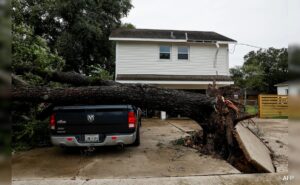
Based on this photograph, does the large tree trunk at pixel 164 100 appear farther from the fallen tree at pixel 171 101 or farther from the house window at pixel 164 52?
the house window at pixel 164 52

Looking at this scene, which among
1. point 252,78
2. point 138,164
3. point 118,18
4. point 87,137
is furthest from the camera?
point 252,78

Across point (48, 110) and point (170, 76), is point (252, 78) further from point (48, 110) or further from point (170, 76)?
point (48, 110)

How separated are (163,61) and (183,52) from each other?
1456 mm

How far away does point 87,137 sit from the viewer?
5.53 meters

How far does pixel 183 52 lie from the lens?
15016mm

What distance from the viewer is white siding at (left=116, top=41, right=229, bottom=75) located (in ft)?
47.7

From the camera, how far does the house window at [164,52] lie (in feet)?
48.8

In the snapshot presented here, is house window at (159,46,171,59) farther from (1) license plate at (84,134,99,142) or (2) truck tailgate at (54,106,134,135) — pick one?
(1) license plate at (84,134,99,142)

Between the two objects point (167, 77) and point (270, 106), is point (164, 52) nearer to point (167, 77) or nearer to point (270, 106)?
point (167, 77)

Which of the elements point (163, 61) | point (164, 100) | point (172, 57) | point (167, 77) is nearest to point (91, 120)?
point (164, 100)

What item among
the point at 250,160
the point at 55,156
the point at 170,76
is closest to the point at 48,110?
the point at 55,156

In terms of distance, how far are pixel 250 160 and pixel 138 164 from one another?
2307 millimetres

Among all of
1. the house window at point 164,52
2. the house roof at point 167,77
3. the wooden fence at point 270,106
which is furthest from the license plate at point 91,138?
the wooden fence at point 270,106

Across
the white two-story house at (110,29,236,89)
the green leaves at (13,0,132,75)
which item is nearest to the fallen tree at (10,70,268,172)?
the white two-story house at (110,29,236,89)
